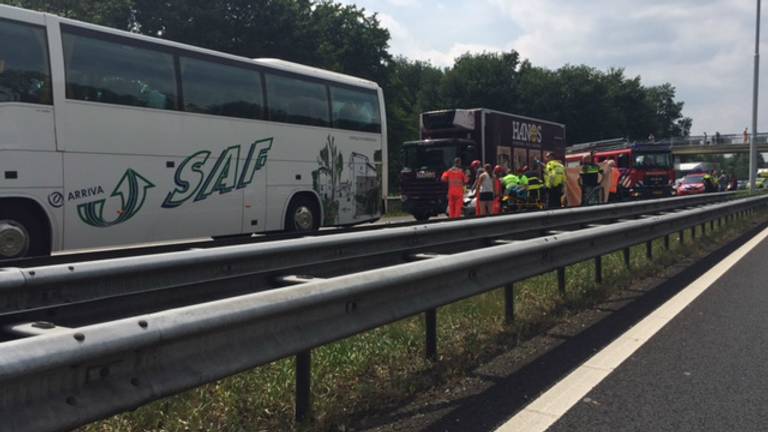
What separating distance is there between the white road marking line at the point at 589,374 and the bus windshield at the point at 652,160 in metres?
27.7

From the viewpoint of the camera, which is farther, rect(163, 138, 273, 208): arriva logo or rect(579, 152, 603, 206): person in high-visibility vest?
rect(579, 152, 603, 206): person in high-visibility vest

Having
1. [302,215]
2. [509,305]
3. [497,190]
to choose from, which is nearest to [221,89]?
[302,215]

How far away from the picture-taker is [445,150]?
71.2 ft

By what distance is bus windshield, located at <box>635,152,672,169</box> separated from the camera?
33219 mm

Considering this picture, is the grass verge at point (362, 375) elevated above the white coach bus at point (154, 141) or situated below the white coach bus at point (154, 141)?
below

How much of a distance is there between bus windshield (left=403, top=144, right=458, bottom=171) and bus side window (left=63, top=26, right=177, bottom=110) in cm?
1268

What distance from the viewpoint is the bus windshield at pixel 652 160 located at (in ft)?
109

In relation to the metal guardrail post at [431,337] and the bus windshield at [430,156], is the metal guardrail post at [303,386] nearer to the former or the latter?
the metal guardrail post at [431,337]

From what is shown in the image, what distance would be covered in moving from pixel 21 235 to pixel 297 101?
5.75 metres

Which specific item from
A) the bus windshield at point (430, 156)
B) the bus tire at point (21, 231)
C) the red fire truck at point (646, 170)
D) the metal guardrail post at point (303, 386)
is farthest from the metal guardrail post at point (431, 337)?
the red fire truck at point (646, 170)

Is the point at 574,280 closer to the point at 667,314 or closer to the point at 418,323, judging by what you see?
the point at 667,314

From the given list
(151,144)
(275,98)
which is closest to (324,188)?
(275,98)

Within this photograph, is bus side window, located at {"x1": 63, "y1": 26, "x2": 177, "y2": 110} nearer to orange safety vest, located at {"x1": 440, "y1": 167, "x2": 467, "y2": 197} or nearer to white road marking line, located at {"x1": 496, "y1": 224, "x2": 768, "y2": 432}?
white road marking line, located at {"x1": 496, "y1": 224, "x2": 768, "y2": 432}

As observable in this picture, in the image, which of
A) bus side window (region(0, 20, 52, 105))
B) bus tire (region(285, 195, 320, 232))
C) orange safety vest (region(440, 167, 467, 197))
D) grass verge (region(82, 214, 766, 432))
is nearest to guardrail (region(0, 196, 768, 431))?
grass verge (region(82, 214, 766, 432))
